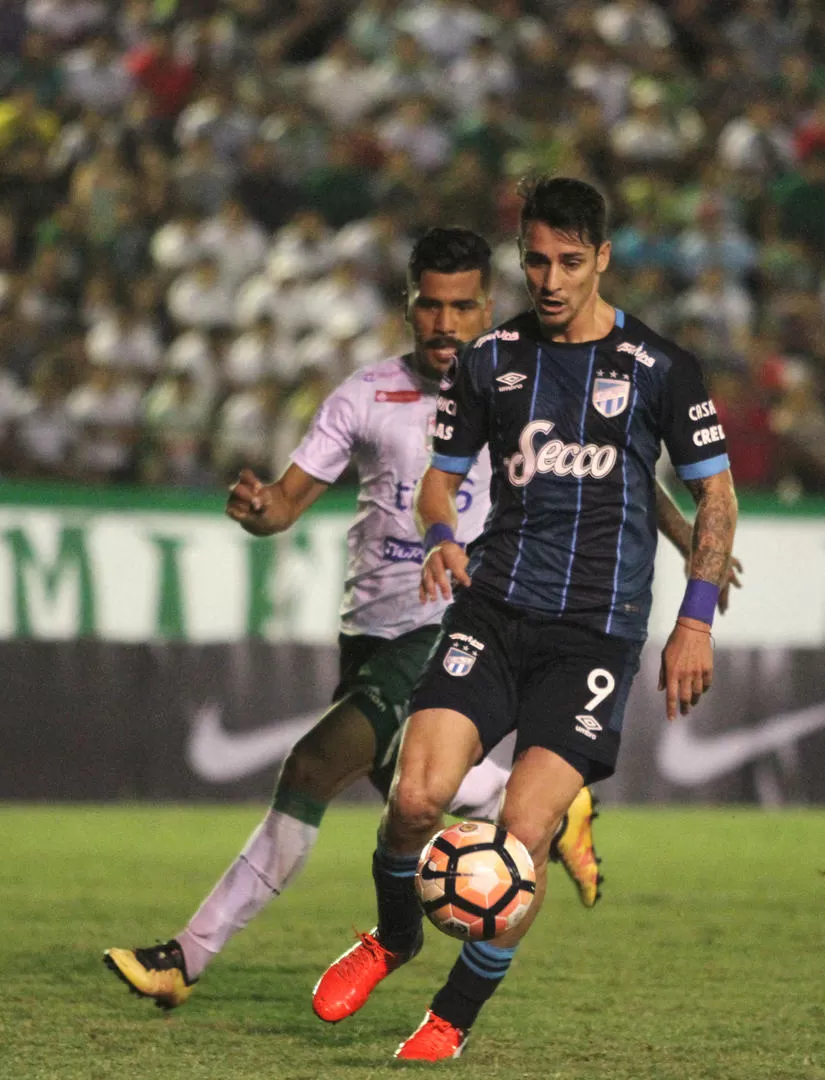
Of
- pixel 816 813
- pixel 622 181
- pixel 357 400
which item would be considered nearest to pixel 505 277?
pixel 622 181

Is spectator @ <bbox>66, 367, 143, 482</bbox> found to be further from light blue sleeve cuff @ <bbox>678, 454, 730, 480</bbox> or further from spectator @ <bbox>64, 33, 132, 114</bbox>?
light blue sleeve cuff @ <bbox>678, 454, 730, 480</bbox>

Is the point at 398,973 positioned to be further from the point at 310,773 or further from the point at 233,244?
the point at 233,244

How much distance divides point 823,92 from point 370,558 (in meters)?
11.4

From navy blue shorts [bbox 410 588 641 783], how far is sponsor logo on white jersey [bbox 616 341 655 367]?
2.43 feet

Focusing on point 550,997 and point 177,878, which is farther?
point 177,878

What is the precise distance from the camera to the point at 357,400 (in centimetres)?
664

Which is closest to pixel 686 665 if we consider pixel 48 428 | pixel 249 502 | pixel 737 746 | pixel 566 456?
pixel 566 456

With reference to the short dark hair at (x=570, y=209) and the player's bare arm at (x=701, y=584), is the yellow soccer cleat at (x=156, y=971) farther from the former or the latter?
the short dark hair at (x=570, y=209)

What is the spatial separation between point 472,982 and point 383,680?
3.91ft

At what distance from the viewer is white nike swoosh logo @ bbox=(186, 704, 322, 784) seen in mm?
11898

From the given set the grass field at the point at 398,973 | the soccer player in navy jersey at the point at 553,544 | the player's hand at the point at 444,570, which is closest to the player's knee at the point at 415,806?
the soccer player in navy jersey at the point at 553,544

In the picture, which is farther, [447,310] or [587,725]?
[447,310]

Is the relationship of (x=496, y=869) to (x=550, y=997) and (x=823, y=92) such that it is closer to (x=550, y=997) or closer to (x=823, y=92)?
(x=550, y=997)

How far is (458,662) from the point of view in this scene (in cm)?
544
